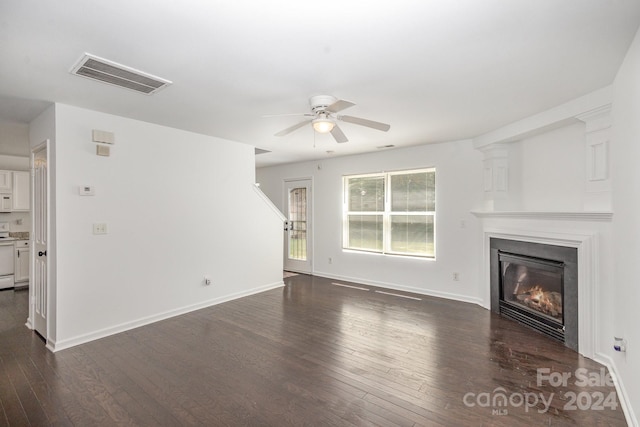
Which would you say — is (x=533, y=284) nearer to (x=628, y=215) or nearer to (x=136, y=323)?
(x=628, y=215)

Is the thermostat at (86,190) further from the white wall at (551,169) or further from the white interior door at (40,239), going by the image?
the white wall at (551,169)

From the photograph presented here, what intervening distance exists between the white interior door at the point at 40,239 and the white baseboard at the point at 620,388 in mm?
4974

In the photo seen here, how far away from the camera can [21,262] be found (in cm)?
557

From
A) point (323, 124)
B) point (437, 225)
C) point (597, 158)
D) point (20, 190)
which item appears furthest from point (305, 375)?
point (20, 190)

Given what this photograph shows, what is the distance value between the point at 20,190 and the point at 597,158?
8494mm

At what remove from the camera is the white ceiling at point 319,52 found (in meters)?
1.67

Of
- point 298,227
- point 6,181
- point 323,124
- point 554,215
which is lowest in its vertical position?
point 298,227

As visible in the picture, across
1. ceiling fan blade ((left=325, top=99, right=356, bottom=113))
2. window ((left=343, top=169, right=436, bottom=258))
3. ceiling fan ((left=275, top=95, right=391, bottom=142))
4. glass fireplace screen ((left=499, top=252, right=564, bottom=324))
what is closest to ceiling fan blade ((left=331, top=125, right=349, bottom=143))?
ceiling fan ((left=275, top=95, right=391, bottom=142))

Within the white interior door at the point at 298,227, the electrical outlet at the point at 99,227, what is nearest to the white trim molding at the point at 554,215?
the white interior door at the point at 298,227

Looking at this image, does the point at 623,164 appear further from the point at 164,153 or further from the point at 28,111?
the point at 28,111

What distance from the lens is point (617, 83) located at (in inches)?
95.6

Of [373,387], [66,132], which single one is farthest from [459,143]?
[66,132]

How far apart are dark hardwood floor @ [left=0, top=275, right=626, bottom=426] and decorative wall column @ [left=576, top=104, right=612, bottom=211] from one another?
145cm

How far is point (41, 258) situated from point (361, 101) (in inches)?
148
